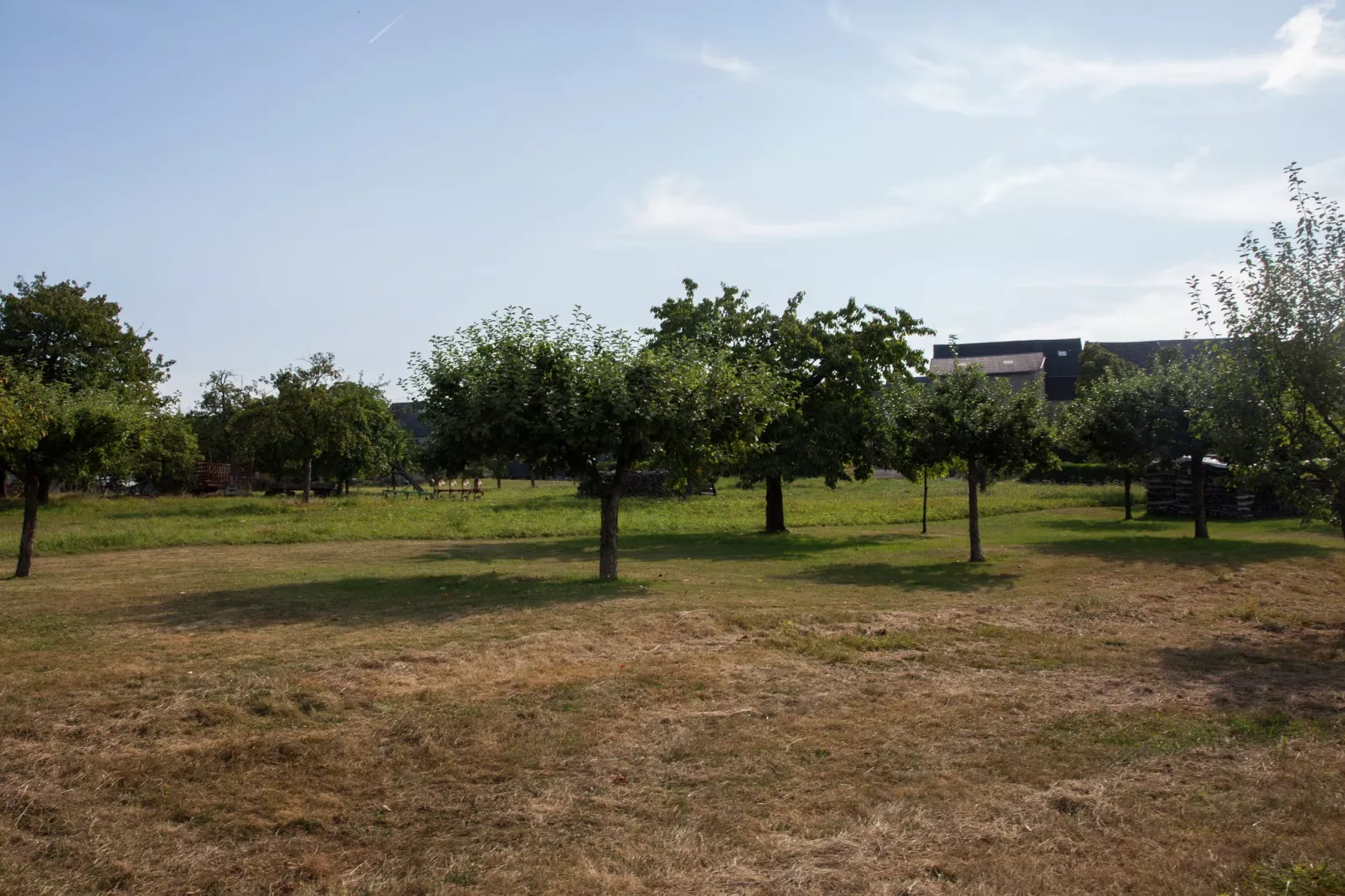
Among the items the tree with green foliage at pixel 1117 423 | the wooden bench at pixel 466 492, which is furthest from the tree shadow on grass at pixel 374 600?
the wooden bench at pixel 466 492

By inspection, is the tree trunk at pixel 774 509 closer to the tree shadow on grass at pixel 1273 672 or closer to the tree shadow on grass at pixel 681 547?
the tree shadow on grass at pixel 681 547

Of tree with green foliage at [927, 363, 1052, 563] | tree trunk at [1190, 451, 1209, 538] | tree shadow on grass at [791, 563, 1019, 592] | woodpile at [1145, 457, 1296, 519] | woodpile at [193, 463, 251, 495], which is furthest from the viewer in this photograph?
woodpile at [193, 463, 251, 495]

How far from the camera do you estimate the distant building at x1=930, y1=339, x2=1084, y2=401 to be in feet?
250

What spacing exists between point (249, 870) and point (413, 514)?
94.9 ft

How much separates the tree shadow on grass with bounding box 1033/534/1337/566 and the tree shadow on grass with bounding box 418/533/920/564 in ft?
15.0

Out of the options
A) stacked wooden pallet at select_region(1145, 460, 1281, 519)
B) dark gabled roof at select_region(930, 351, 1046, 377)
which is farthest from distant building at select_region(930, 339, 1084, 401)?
stacked wooden pallet at select_region(1145, 460, 1281, 519)

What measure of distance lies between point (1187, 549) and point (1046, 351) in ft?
203

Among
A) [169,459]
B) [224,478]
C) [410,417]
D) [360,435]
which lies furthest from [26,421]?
[410,417]

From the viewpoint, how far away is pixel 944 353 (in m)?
82.6

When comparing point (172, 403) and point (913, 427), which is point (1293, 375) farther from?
point (172, 403)

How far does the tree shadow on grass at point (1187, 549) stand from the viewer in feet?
72.4

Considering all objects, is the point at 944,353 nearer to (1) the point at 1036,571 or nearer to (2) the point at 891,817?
(1) the point at 1036,571

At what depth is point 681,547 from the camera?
1051 inches

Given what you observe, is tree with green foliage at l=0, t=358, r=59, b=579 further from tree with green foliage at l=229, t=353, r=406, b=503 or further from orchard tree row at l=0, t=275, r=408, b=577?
tree with green foliage at l=229, t=353, r=406, b=503
